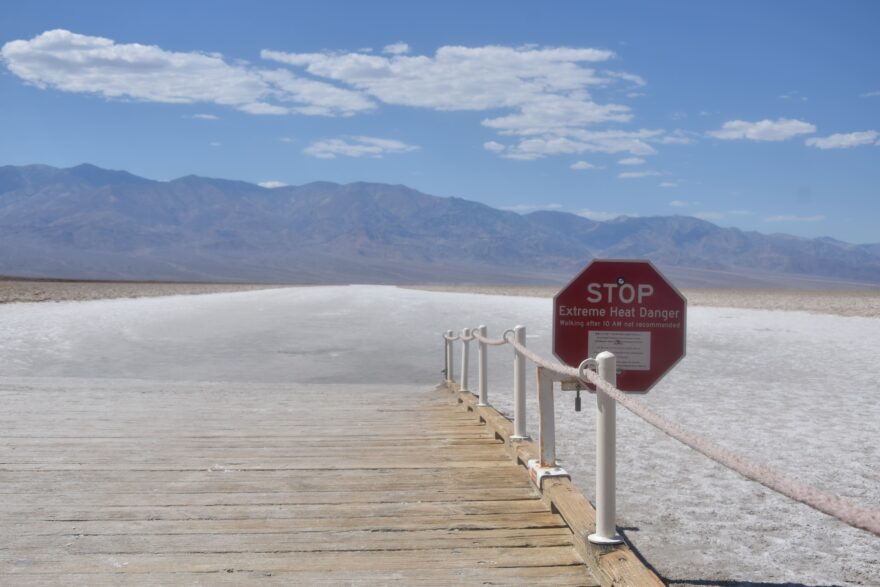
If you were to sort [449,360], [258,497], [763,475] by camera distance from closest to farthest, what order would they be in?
[763,475] < [258,497] < [449,360]

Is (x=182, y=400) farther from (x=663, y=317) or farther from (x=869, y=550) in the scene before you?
(x=869, y=550)

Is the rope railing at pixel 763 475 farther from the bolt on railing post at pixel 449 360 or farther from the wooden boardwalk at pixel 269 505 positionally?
the bolt on railing post at pixel 449 360

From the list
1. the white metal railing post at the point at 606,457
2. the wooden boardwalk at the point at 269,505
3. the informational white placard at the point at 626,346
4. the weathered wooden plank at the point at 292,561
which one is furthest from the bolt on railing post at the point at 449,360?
the white metal railing post at the point at 606,457

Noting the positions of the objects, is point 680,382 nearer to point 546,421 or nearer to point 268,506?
point 546,421

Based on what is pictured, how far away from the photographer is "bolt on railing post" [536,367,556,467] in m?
4.78

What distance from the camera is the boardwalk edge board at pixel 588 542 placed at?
326 cm

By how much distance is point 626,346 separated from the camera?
4.75m

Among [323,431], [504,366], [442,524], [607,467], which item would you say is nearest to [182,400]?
[323,431]

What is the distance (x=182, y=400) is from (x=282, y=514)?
532 cm

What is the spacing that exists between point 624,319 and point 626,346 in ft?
0.48

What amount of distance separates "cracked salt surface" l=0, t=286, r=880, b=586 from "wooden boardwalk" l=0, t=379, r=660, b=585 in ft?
3.27

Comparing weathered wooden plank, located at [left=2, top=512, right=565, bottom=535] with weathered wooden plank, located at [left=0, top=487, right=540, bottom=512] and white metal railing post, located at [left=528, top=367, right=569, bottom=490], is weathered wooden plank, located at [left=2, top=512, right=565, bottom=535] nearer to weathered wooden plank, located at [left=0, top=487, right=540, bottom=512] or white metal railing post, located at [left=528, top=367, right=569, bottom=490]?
weathered wooden plank, located at [left=0, top=487, right=540, bottom=512]

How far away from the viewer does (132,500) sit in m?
4.60

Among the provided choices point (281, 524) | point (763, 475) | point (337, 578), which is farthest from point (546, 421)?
point (763, 475)
